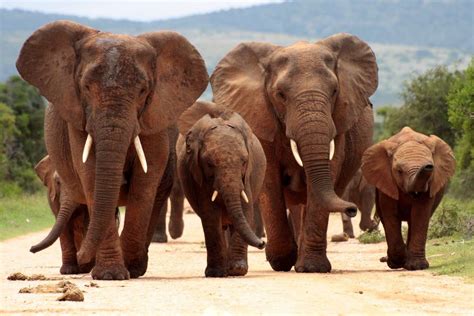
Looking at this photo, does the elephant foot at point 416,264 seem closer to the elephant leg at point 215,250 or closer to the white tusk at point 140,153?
the elephant leg at point 215,250

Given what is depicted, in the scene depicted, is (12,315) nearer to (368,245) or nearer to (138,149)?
(138,149)

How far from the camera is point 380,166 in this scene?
1507 centimetres

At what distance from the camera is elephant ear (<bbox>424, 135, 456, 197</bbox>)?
14606 millimetres

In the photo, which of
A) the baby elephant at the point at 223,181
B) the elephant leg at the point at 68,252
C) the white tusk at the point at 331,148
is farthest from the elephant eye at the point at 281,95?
the elephant leg at the point at 68,252

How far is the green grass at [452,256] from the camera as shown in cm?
1296

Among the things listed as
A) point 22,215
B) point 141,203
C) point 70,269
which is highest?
point 141,203

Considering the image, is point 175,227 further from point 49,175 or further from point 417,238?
point 417,238

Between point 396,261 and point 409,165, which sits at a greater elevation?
point 409,165

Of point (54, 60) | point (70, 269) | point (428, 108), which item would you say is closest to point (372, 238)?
point (70, 269)

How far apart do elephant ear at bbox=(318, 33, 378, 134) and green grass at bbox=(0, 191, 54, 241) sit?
9.02 metres

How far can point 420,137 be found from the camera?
594 inches

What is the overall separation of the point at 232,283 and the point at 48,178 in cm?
534

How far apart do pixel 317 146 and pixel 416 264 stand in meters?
1.82

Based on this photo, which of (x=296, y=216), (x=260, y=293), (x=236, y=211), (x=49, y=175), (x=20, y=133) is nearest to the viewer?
(x=260, y=293)
